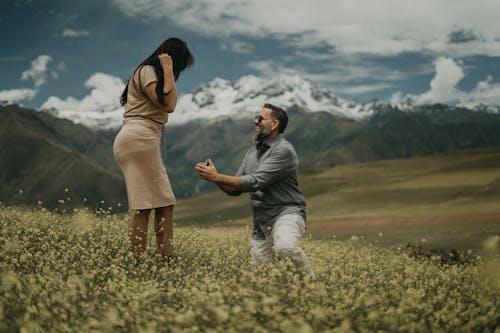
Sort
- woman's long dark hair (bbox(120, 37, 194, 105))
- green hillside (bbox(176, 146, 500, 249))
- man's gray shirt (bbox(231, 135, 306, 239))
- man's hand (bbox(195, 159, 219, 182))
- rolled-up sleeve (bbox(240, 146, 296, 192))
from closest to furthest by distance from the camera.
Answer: man's hand (bbox(195, 159, 219, 182)) → rolled-up sleeve (bbox(240, 146, 296, 192)) → man's gray shirt (bbox(231, 135, 306, 239)) → woman's long dark hair (bbox(120, 37, 194, 105)) → green hillside (bbox(176, 146, 500, 249))

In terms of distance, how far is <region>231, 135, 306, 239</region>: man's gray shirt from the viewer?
7670 mm

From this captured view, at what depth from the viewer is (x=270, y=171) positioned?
7.66 m

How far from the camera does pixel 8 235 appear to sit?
866 cm

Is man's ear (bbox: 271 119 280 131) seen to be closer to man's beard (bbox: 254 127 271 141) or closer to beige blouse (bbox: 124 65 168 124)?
man's beard (bbox: 254 127 271 141)

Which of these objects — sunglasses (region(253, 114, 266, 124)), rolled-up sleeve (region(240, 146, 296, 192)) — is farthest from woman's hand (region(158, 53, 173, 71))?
rolled-up sleeve (region(240, 146, 296, 192))

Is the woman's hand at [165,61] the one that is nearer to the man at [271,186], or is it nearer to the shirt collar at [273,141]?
the man at [271,186]

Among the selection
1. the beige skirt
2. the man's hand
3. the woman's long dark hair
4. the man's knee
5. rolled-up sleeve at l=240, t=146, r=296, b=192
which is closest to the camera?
the man's hand

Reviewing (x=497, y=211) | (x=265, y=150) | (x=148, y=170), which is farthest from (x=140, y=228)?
(x=497, y=211)

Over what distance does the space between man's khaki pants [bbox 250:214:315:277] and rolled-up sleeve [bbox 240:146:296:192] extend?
640 mm

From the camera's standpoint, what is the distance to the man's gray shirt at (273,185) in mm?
7670

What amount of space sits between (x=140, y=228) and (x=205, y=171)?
1.80 meters

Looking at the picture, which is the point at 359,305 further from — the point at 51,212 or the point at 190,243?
the point at 51,212

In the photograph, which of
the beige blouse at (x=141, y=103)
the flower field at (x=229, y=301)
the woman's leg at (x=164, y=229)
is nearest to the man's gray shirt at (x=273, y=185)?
the flower field at (x=229, y=301)

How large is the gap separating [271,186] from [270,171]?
17.6 inches
